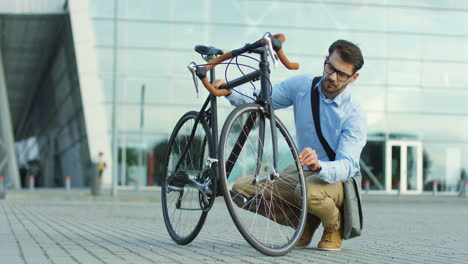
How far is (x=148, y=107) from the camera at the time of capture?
3356 cm

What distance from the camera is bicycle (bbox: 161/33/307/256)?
521 cm

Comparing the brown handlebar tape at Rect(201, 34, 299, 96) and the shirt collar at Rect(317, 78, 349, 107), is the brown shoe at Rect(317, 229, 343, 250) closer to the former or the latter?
the shirt collar at Rect(317, 78, 349, 107)

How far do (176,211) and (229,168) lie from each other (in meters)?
0.99

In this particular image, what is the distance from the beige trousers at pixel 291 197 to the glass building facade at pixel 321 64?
89.0ft

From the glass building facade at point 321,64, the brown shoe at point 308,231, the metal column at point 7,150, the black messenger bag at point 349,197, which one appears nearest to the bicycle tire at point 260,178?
the black messenger bag at point 349,197

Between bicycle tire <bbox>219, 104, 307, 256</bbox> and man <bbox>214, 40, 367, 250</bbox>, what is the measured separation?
19cm

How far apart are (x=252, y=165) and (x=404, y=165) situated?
31135 mm

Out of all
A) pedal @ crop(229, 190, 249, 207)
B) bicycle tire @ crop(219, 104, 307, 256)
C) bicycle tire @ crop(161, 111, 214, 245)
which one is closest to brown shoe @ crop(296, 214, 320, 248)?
bicycle tire @ crop(219, 104, 307, 256)

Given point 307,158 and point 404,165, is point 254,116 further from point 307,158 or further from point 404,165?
point 404,165

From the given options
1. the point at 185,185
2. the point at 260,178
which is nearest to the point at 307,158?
the point at 260,178

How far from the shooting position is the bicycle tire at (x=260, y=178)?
5.20m

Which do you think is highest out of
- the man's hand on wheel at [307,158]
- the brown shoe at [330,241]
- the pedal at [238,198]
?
the man's hand on wheel at [307,158]

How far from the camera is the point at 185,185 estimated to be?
233 inches

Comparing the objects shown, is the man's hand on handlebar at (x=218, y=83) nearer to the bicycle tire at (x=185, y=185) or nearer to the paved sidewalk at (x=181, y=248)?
the bicycle tire at (x=185, y=185)
